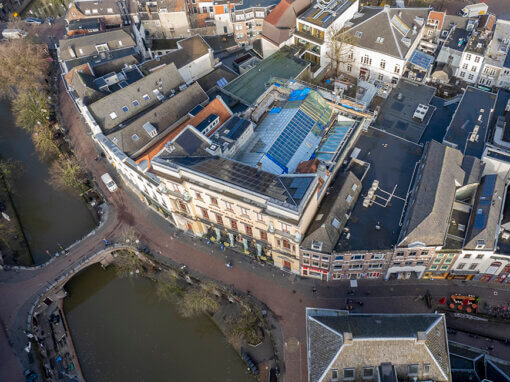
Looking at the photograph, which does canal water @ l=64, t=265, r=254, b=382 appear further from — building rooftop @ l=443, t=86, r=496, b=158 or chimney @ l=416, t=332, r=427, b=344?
building rooftop @ l=443, t=86, r=496, b=158

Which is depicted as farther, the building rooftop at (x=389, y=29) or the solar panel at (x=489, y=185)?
the building rooftop at (x=389, y=29)

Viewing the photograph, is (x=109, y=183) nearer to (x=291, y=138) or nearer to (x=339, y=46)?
(x=291, y=138)

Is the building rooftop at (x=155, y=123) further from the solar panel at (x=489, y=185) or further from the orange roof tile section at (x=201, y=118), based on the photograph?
the solar panel at (x=489, y=185)

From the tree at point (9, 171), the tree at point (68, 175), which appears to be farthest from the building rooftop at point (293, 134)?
the tree at point (9, 171)

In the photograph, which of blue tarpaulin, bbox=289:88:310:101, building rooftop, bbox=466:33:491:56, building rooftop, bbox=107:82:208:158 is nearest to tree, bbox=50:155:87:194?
building rooftop, bbox=107:82:208:158

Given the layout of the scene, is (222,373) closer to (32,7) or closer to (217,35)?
(217,35)

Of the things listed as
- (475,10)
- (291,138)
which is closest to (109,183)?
(291,138)

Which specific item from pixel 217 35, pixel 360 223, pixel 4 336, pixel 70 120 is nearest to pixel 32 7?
pixel 70 120
